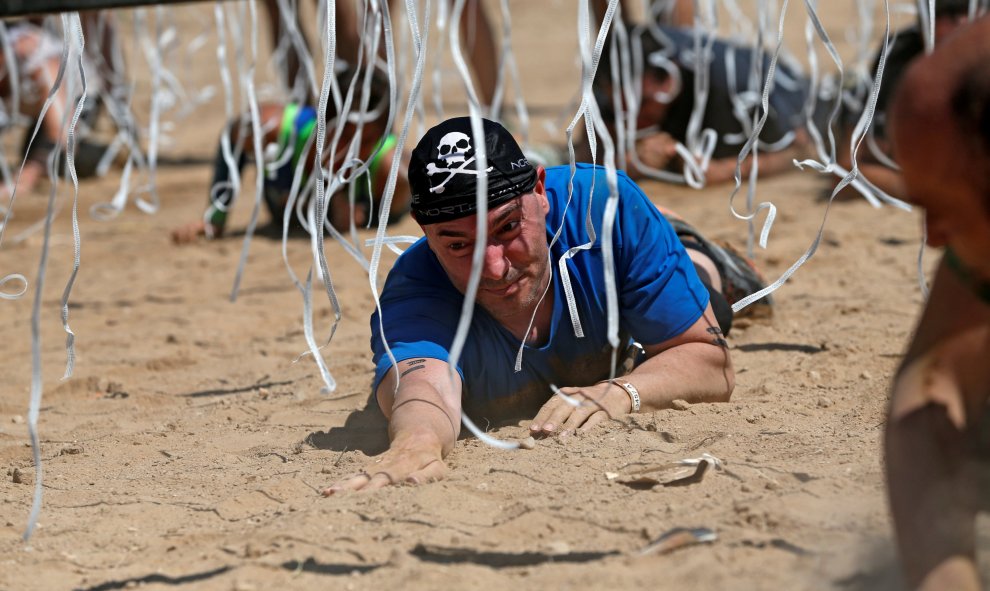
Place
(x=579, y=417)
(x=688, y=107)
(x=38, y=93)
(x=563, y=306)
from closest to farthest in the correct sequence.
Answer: (x=579, y=417), (x=563, y=306), (x=688, y=107), (x=38, y=93)

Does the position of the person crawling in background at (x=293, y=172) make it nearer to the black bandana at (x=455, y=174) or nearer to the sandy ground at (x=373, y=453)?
the sandy ground at (x=373, y=453)

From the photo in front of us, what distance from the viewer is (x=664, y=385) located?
275 cm

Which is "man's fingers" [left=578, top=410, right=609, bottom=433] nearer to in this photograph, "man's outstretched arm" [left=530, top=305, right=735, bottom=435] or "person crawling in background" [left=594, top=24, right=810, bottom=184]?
"man's outstretched arm" [left=530, top=305, right=735, bottom=435]

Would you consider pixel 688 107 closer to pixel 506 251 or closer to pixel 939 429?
pixel 506 251

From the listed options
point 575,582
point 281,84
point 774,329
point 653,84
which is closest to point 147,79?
point 281,84

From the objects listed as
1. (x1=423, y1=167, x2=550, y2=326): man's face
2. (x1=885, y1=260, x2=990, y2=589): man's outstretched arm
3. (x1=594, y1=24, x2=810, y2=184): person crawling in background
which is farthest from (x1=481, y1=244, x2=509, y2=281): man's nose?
(x1=594, y1=24, x2=810, y2=184): person crawling in background

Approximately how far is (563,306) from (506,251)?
287mm

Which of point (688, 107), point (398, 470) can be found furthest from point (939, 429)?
point (688, 107)

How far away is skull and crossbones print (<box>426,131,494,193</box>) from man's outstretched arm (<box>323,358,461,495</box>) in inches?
17.4

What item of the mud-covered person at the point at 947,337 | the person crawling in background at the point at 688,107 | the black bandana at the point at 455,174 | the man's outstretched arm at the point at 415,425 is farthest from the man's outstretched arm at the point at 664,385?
the person crawling in background at the point at 688,107

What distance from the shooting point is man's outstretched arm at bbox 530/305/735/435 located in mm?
2674

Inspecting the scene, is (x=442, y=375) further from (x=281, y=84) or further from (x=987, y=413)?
(x=281, y=84)

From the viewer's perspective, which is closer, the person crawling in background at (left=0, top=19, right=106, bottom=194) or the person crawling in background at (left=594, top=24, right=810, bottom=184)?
the person crawling in background at (left=594, top=24, right=810, bottom=184)

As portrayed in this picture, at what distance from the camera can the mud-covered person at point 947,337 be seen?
134cm
